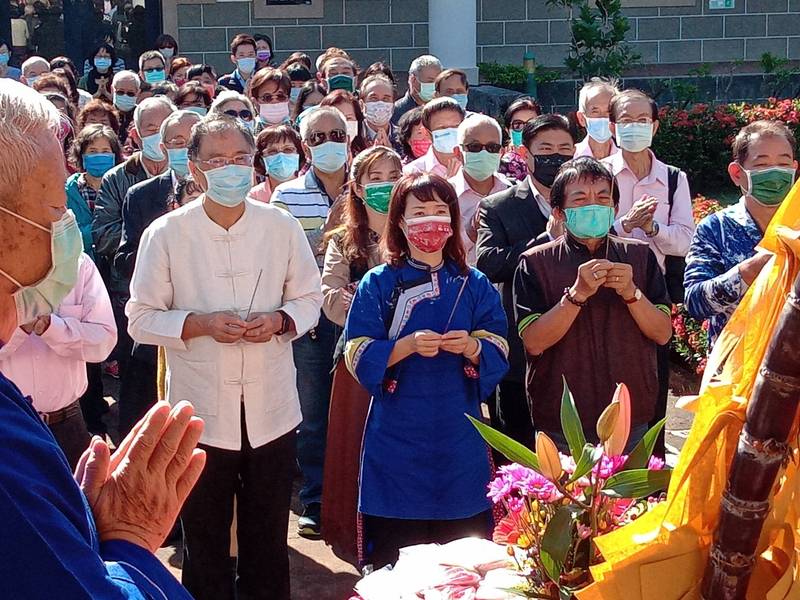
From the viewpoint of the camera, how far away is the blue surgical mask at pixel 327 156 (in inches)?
242

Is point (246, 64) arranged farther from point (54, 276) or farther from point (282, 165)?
point (54, 276)

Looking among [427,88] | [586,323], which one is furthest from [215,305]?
[427,88]

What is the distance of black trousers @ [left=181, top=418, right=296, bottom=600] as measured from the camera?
437 cm

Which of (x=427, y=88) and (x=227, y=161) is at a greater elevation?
(x=427, y=88)

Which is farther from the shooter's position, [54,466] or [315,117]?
[315,117]

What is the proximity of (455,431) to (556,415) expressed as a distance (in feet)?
1.39

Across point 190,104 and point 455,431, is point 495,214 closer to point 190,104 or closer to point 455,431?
point 455,431

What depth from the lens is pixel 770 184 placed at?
4559 mm

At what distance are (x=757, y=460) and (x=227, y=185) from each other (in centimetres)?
307

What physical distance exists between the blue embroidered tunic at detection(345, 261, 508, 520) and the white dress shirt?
1.15 ft

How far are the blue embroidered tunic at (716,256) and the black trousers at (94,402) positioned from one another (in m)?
3.94

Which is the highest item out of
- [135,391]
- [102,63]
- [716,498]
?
[102,63]

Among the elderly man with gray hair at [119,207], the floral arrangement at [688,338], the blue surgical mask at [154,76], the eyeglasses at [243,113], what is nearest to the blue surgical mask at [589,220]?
the elderly man with gray hair at [119,207]

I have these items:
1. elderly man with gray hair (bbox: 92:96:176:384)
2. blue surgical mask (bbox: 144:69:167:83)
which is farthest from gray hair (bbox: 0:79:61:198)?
blue surgical mask (bbox: 144:69:167:83)
